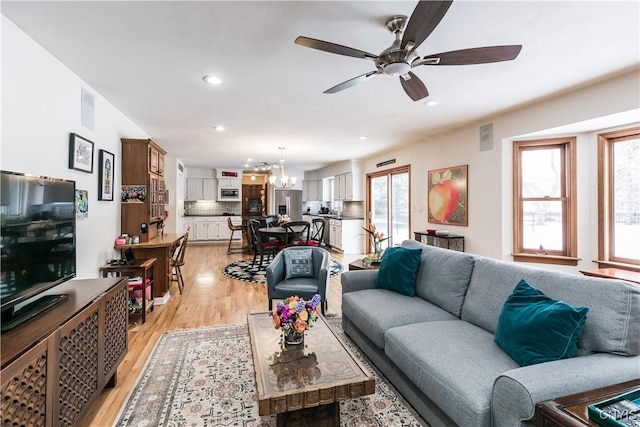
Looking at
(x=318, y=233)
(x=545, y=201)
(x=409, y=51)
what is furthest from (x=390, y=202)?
(x=409, y=51)

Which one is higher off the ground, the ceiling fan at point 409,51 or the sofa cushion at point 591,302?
the ceiling fan at point 409,51

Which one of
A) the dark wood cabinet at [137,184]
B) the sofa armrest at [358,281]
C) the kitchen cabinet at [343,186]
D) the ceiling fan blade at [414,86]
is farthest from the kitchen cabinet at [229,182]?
the ceiling fan blade at [414,86]

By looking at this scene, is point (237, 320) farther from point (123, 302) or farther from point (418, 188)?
point (418, 188)

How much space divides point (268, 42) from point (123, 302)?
2.28 m

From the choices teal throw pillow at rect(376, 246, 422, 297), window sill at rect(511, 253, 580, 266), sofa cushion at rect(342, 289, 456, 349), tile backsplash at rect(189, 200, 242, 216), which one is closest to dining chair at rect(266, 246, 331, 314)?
sofa cushion at rect(342, 289, 456, 349)

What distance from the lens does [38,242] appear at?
5.71ft

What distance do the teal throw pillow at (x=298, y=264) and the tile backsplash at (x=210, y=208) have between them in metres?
7.41

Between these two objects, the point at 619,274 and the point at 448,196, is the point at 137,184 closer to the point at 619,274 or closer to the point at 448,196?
the point at 448,196

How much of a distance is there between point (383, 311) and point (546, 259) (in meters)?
2.89

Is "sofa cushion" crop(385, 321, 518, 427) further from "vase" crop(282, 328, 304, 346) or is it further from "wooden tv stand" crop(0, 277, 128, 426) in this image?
"wooden tv stand" crop(0, 277, 128, 426)

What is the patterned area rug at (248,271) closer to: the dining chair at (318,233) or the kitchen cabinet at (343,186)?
the dining chair at (318,233)

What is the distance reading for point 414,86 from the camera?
2359 millimetres

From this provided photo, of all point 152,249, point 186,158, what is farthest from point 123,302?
point 186,158

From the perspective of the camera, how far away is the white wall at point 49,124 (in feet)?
6.50
